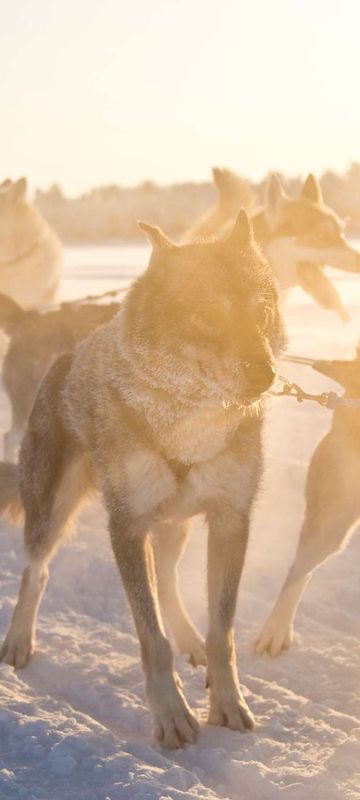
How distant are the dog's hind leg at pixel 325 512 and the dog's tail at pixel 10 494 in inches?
43.2

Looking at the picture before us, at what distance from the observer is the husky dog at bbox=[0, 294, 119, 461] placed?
5.28 m

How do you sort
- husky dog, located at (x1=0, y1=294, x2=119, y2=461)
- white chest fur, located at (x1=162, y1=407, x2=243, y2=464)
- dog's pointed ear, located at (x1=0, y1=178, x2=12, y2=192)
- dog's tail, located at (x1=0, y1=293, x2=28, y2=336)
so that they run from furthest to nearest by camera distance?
dog's pointed ear, located at (x1=0, y1=178, x2=12, y2=192)
dog's tail, located at (x1=0, y1=293, x2=28, y2=336)
husky dog, located at (x1=0, y1=294, x2=119, y2=461)
white chest fur, located at (x1=162, y1=407, x2=243, y2=464)

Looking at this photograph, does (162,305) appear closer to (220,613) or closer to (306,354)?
(220,613)

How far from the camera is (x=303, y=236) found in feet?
22.1

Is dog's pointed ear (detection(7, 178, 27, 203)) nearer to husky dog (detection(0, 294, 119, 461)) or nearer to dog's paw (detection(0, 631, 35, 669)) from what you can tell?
husky dog (detection(0, 294, 119, 461))

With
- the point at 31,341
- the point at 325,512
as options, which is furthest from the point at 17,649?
the point at 31,341

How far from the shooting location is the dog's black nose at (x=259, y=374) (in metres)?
2.74

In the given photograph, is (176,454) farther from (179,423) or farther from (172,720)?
(172,720)

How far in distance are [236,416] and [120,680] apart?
1.19 metres

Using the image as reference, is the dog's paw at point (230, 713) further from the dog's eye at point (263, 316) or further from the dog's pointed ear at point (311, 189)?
the dog's pointed ear at point (311, 189)

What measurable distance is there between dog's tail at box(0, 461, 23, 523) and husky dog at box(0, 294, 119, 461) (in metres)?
1.30

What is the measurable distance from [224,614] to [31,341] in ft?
8.63

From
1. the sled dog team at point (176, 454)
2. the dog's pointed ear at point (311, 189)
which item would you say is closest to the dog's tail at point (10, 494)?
the sled dog team at point (176, 454)

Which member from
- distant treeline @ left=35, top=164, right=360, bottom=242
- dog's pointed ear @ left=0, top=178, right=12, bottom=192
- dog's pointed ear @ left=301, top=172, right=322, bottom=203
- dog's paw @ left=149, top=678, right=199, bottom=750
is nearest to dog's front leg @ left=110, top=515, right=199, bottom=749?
dog's paw @ left=149, top=678, right=199, bottom=750
